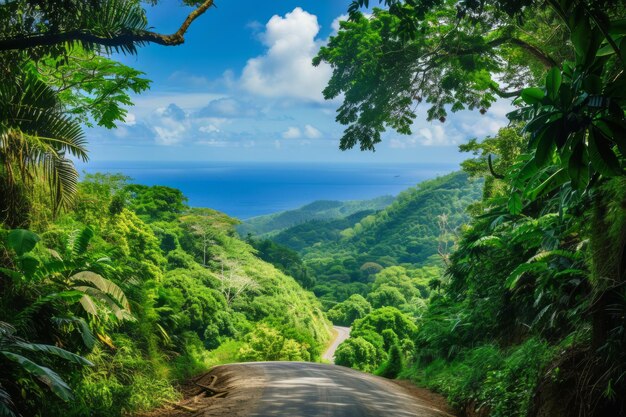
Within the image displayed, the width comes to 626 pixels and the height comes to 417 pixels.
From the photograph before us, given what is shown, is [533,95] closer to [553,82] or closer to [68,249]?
[553,82]

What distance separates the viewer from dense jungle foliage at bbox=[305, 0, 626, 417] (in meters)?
3.45

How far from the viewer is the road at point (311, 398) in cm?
857

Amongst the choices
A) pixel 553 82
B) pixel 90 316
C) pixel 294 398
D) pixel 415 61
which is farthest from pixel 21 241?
pixel 415 61

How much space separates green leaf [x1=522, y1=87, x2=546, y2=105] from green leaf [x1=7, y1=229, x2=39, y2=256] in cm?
744

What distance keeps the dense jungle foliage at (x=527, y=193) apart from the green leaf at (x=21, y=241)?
6091 millimetres

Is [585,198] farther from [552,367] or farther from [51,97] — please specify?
[51,97]

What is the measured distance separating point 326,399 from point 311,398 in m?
0.28

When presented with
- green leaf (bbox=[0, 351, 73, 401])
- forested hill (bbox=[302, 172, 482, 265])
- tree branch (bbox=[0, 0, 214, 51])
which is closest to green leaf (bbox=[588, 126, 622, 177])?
green leaf (bbox=[0, 351, 73, 401])

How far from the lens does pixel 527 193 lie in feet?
17.9

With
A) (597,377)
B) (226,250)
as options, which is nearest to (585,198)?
(597,377)

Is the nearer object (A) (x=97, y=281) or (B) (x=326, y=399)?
(B) (x=326, y=399)

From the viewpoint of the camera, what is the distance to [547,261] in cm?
849

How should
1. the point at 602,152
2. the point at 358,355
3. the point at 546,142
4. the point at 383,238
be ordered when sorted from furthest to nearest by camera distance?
1. the point at 383,238
2. the point at 358,355
3. the point at 546,142
4. the point at 602,152

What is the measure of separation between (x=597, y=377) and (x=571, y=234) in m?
4.63
